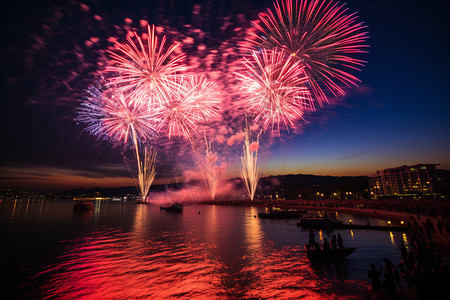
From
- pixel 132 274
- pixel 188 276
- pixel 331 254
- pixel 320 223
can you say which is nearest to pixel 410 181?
pixel 320 223

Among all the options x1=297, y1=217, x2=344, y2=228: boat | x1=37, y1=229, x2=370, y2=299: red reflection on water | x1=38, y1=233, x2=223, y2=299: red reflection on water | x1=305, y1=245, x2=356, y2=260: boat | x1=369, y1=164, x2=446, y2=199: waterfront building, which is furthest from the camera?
x1=369, y1=164, x2=446, y2=199: waterfront building

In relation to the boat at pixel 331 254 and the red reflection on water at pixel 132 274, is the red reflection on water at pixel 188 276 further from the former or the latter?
the boat at pixel 331 254

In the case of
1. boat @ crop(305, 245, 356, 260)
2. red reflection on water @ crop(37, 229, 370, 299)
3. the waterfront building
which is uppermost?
the waterfront building

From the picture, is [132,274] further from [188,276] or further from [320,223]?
[320,223]

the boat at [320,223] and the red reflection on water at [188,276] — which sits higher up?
the boat at [320,223]

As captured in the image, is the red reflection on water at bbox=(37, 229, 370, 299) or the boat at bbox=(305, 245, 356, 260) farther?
the boat at bbox=(305, 245, 356, 260)

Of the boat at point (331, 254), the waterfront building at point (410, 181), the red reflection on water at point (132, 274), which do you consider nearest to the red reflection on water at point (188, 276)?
the red reflection on water at point (132, 274)

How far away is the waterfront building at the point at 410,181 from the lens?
6467 inches

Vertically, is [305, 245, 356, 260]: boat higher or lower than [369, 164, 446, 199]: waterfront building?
lower

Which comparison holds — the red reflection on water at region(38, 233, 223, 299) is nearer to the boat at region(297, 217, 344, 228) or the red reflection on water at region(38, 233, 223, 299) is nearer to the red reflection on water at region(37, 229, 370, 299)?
the red reflection on water at region(37, 229, 370, 299)

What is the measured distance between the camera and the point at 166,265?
19641mm

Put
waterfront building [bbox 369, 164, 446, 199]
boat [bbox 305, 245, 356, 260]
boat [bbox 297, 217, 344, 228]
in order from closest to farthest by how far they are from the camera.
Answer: boat [bbox 305, 245, 356, 260] → boat [bbox 297, 217, 344, 228] → waterfront building [bbox 369, 164, 446, 199]

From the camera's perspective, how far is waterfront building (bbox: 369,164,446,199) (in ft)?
539

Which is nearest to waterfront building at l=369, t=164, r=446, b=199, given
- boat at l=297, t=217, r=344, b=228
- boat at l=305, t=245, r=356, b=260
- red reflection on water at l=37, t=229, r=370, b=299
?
boat at l=297, t=217, r=344, b=228
